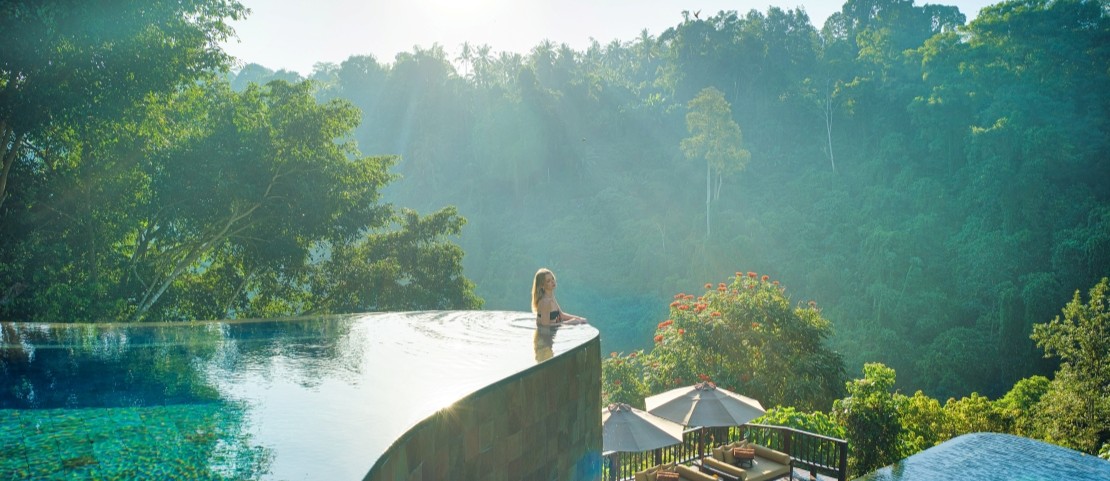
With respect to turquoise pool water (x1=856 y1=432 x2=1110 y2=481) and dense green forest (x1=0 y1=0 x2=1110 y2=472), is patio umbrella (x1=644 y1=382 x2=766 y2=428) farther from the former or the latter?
dense green forest (x1=0 y1=0 x2=1110 y2=472)

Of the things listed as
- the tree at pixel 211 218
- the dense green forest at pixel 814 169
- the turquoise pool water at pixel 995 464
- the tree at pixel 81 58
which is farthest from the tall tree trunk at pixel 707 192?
the tree at pixel 81 58

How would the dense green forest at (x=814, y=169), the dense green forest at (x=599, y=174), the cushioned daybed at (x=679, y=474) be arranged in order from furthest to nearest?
the dense green forest at (x=814, y=169) → the dense green forest at (x=599, y=174) → the cushioned daybed at (x=679, y=474)

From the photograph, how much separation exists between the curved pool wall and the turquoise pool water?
19.8 feet

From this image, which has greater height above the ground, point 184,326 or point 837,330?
point 184,326

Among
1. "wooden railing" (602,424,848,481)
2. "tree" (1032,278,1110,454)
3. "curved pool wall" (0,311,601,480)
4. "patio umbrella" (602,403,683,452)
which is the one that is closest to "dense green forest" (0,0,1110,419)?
"curved pool wall" (0,311,601,480)

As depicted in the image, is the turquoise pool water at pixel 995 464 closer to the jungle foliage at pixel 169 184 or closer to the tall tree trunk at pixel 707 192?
the jungle foliage at pixel 169 184

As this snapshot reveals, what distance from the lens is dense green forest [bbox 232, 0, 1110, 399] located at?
103 feet

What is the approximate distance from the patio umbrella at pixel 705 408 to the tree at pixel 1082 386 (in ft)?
36.8

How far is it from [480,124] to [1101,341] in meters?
39.3

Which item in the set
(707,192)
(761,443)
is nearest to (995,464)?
(761,443)

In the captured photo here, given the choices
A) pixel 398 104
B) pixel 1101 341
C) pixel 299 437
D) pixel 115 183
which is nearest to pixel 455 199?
pixel 398 104

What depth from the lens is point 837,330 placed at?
32.8m

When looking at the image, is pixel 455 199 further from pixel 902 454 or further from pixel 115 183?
pixel 902 454

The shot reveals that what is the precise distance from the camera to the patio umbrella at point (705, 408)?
8.34m
